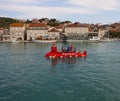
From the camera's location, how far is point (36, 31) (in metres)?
130

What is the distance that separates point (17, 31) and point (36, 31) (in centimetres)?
912

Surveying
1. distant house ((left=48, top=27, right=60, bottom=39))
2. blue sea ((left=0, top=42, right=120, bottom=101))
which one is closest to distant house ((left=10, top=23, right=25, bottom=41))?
distant house ((left=48, top=27, right=60, bottom=39))

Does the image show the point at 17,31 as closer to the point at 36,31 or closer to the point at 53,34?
the point at 36,31

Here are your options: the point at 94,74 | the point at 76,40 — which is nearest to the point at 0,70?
the point at 94,74

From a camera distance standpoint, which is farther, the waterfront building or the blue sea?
the waterfront building

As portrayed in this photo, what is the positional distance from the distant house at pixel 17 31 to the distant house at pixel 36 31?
3.27 meters

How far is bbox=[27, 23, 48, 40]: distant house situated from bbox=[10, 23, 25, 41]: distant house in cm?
327

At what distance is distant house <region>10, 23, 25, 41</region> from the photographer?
12500 cm

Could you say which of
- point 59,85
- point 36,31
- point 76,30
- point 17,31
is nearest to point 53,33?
point 36,31

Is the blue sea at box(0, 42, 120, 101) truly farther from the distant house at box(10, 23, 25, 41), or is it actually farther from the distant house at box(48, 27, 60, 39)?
the distant house at box(48, 27, 60, 39)

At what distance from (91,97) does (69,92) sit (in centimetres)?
225

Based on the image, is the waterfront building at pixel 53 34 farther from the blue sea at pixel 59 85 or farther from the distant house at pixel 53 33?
the blue sea at pixel 59 85

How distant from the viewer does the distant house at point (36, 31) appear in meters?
128

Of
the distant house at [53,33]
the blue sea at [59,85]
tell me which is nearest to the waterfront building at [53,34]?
the distant house at [53,33]
